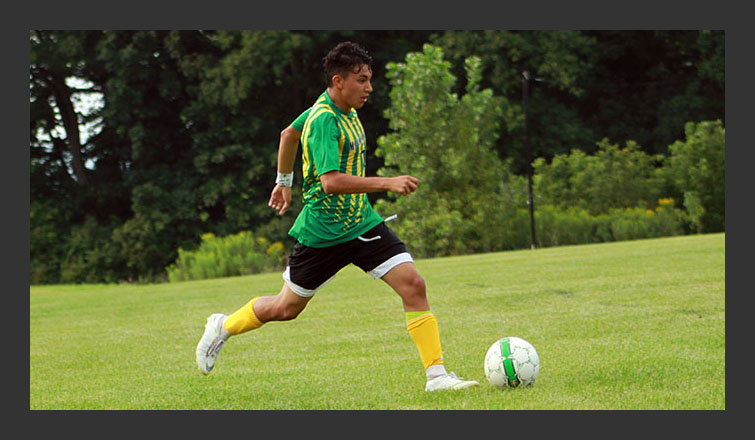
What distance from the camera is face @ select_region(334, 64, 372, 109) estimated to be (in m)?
5.36

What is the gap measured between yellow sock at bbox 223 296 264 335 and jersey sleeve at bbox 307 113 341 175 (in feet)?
4.93

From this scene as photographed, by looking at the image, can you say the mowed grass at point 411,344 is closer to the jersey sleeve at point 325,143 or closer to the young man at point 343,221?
the young man at point 343,221

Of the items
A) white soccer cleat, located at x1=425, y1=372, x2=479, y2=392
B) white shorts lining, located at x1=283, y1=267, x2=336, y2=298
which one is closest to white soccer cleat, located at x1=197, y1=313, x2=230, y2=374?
white shorts lining, located at x1=283, y1=267, x2=336, y2=298

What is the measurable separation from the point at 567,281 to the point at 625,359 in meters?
6.03

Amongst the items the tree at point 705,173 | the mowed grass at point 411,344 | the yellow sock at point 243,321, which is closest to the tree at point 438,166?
the tree at point 705,173

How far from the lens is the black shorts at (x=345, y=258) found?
565 cm

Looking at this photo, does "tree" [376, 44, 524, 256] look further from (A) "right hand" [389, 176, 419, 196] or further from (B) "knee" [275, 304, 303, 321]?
(A) "right hand" [389, 176, 419, 196]

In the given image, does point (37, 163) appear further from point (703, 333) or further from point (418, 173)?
point (703, 333)

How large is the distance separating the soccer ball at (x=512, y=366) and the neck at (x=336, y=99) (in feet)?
6.68

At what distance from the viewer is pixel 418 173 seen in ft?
75.8

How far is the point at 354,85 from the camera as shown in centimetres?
536

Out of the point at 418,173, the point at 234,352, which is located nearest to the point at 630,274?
the point at 234,352

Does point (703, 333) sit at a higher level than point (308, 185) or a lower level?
lower

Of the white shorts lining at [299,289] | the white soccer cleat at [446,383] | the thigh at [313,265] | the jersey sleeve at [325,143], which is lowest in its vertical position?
the white soccer cleat at [446,383]
